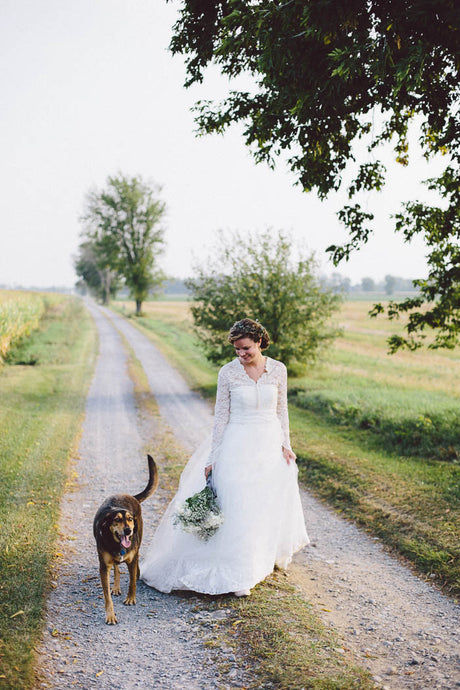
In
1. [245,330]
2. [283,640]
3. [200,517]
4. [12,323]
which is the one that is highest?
[245,330]

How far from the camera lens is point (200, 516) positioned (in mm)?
5254

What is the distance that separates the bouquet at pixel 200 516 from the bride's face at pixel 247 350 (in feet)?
4.84

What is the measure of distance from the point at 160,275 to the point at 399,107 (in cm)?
5958

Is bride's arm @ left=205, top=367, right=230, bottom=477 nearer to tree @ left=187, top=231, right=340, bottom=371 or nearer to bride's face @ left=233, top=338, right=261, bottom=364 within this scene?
bride's face @ left=233, top=338, right=261, bottom=364

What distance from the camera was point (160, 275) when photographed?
66250 mm

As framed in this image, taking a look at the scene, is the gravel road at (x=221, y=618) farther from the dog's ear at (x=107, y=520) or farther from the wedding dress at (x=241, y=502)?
the dog's ear at (x=107, y=520)

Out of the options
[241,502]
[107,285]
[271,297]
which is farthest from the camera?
[107,285]

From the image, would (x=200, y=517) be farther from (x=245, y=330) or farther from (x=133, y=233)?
(x=133, y=233)

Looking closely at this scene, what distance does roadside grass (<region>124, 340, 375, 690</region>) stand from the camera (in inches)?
155

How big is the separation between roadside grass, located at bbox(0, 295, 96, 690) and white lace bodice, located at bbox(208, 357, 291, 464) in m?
2.25

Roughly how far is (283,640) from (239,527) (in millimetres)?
1172

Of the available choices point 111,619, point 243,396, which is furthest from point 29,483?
point 243,396

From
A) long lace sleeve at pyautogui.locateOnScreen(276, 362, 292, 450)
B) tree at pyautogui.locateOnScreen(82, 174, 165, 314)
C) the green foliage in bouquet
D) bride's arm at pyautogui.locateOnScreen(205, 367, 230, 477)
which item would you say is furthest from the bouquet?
tree at pyautogui.locateOnScreen(82, 174, 165, 314)

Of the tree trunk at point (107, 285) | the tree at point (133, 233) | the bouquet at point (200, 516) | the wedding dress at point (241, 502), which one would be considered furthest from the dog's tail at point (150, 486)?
the tree trunk at point (107, 285)
